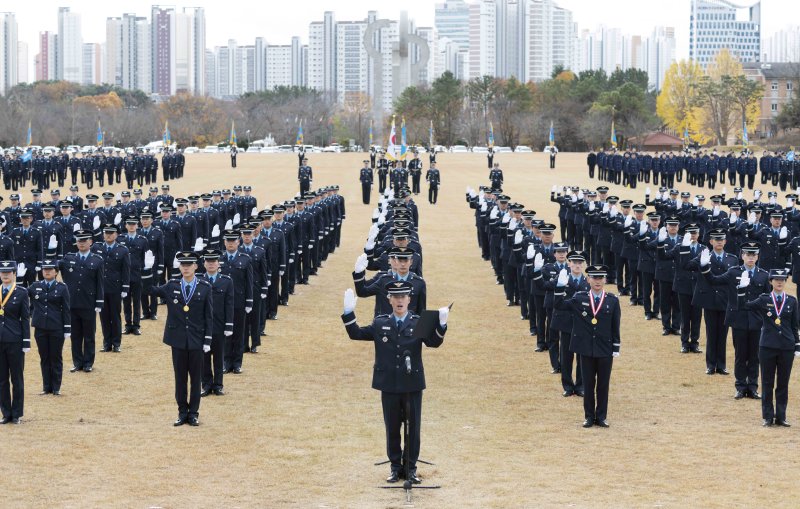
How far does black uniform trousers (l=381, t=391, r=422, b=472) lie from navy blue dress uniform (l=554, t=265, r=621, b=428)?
2419 millimetres

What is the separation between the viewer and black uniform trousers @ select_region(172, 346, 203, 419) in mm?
11156

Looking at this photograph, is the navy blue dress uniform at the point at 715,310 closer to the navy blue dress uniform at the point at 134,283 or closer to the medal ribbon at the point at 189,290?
the medal ribbon at the point at 189,290

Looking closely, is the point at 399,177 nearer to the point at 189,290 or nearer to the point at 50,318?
the point at 50,318

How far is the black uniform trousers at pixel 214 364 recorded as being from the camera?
1235 centimetres

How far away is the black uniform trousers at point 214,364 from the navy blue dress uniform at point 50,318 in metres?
1.41

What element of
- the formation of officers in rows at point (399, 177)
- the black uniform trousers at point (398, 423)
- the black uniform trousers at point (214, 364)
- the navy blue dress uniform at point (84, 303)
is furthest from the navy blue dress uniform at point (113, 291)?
the formation of officers in rows at point (399, 177)

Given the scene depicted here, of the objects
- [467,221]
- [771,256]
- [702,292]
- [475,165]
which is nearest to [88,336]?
[702,292]

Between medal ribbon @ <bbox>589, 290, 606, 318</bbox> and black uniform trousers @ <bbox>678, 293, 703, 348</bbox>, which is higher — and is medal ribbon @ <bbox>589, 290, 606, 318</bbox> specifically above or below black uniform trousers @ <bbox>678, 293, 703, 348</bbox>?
above

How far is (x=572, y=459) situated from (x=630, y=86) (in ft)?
262

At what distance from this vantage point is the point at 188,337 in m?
11.1

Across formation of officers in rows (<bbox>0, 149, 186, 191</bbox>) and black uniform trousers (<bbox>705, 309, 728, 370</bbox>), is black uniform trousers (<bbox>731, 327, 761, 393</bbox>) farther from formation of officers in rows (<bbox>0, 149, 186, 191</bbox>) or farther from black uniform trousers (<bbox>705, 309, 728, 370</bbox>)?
formation of officers in rows (<bbox>0, 149, 186, 191</bbox>)

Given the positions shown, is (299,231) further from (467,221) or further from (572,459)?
(467,221)

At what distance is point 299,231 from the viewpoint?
2067cm

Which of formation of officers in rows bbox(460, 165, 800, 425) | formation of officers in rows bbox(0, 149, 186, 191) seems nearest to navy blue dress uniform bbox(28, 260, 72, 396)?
formation of officers in rows bbox(460, 165, 800, 425)
